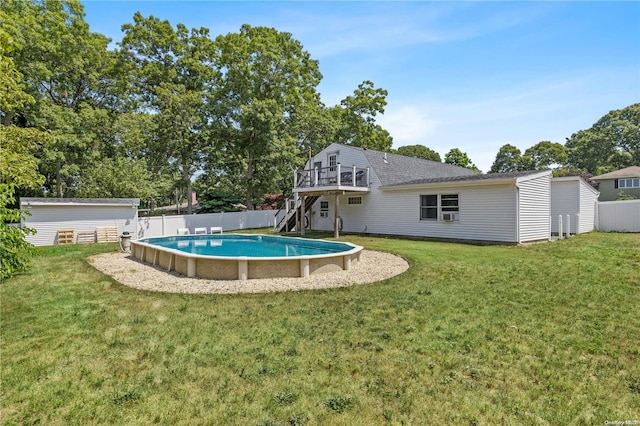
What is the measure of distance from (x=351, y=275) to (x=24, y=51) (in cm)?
2372

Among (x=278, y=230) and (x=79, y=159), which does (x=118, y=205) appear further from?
(x=278, y=230)

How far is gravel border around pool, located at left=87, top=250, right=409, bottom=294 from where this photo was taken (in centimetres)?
678

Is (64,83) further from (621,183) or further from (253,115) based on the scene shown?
(621,183)

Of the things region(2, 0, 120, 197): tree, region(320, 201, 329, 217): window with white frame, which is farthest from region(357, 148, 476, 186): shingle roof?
region(2, 0, 120, 197): tree

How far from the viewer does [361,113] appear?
33062 mm

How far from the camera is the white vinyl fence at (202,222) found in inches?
769

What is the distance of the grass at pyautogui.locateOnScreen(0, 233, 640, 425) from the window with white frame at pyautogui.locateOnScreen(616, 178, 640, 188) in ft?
92.2

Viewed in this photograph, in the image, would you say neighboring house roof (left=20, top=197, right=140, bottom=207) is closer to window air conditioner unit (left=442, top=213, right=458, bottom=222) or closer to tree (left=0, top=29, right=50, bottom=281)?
tree (left=0, top=29, right=50, bottom=281)

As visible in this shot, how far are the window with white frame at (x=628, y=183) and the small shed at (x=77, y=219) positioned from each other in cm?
3623

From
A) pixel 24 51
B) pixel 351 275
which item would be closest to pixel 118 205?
pixel 24 51

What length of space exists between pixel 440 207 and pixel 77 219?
58.1 feet

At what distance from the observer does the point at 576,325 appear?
14.9 feet

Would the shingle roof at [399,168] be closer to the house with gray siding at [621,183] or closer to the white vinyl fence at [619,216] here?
the white vinyl fence at [619,216]

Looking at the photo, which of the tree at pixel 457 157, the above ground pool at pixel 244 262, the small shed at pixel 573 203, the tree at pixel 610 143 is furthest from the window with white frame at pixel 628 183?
the above ground pool at pixel 244 262
